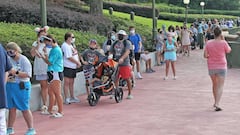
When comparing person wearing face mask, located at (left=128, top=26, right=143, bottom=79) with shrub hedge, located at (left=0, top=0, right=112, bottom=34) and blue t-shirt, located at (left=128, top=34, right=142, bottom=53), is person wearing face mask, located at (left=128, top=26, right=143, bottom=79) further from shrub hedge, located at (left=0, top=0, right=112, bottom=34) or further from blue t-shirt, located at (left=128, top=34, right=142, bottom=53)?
shrub hedge, located at (left=0, top=0, right=112, bottom=34)

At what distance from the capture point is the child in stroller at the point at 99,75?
37.0ft

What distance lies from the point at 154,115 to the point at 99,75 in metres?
2.09

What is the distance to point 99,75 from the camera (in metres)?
11.4

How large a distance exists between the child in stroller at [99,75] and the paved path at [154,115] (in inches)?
10.5

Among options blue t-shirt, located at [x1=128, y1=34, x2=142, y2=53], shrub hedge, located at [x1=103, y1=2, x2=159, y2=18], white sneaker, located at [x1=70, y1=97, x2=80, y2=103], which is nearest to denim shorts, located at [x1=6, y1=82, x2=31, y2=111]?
white sneaker, located at [x1=70, y1=97, x2=80, y2=103]

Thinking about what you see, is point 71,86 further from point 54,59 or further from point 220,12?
point 220,12

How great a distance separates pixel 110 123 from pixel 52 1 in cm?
1625

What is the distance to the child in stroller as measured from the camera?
11.3m

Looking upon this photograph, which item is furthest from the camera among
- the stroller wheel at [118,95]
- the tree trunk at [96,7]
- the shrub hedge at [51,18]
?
the tree trunk at [96,7]

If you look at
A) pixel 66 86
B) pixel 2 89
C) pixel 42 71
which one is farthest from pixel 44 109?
pixel 2 89

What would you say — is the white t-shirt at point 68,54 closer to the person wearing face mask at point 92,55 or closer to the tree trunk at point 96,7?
the person wearing face mask at point 92,55

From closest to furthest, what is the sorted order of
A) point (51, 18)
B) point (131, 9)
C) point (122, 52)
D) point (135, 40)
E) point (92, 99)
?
point (92, 99) < point (122, 52) < point (135, 40) < point (51, 18) < point (131, 9)

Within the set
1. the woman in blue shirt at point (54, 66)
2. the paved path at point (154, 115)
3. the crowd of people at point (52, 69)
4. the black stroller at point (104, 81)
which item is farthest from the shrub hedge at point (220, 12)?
the woman in blue shirt at point (54, 66)

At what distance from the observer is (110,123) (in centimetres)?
909
